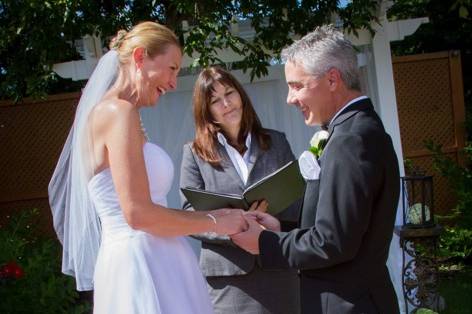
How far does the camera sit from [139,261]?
8.34ft

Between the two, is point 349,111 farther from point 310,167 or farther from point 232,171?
point 232,171

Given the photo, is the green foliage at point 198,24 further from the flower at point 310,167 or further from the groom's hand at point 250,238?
the flower at point 310,167

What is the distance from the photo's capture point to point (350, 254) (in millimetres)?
1908

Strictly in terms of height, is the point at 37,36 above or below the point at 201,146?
above

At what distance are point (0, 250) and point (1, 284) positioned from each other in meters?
0.48

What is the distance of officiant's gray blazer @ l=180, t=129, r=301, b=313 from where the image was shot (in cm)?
319

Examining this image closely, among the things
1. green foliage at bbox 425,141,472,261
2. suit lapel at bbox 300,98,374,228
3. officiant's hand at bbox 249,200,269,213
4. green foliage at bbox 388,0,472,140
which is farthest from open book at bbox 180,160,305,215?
green foliage at bbox 388,0,472,140

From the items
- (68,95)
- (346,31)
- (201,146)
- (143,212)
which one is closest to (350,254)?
(143,212)

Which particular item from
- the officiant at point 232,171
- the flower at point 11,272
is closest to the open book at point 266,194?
the officiant at point 232,171

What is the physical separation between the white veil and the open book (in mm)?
463

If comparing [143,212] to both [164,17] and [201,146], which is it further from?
[164,17]

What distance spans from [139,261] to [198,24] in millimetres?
2667

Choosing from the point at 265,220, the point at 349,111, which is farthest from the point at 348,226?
the point at 265,220

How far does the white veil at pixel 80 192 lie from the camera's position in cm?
264
